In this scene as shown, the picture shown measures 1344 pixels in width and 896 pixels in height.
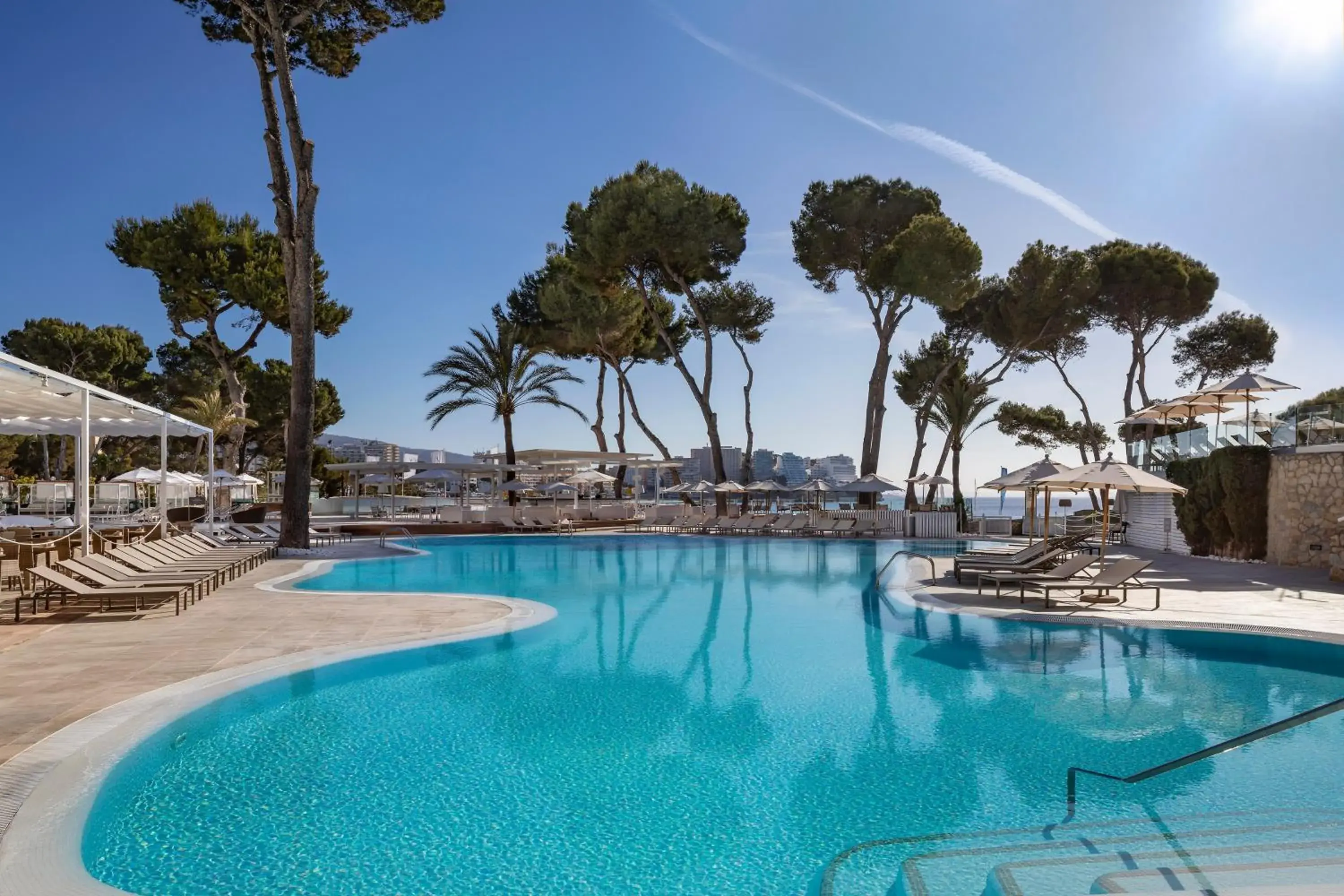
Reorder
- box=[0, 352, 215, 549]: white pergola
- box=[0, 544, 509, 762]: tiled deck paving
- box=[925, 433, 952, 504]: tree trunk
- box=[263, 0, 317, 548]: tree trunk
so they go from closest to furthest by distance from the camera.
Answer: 1. box=[0, 544, 509, 762]: tiled deck paving
2. box=[0, 352, 215, 549]: white pergola
3. box=[263, 0, 317, 548]: tree trunk
4. box=[925, 433, 952, 504]: tree trunk

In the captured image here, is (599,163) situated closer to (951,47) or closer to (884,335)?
(884,335)

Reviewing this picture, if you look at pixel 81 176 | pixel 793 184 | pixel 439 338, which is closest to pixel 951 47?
pixel 793 184

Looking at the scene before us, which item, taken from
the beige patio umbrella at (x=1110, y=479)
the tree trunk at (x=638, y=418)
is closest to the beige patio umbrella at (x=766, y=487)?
the tree trunk at (x=638, y=418)

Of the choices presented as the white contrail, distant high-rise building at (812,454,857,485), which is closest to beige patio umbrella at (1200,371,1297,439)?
the white contrail

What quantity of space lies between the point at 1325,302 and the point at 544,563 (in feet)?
63.0

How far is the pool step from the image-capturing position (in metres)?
2.13

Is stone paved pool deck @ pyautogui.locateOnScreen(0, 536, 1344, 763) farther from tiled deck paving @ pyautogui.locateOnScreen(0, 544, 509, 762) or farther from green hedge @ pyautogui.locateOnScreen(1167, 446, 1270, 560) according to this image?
green hedge @ pyautogui.locateOnScreen(1167, 446, 1270, 560)

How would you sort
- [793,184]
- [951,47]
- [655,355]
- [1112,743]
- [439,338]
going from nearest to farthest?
[1112,743]
[951,47]
[793,184]
[439,338]
[655,355]

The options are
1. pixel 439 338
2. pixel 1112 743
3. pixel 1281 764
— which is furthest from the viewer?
pixel 439 338

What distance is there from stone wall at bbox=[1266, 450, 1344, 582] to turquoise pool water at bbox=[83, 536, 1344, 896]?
264 inches

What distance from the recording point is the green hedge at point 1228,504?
14516 millimetres

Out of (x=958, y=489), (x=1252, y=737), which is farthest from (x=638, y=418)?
(x=1252, y=737)

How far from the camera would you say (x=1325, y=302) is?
19578 millimetres

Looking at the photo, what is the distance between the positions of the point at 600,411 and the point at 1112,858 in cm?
3071
